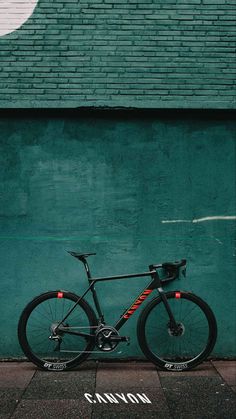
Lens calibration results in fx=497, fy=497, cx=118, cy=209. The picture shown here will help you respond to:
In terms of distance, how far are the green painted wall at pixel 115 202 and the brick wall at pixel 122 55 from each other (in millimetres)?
258

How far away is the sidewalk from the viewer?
14.1 ft

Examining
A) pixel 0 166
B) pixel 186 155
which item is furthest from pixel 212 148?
pixel 0 166

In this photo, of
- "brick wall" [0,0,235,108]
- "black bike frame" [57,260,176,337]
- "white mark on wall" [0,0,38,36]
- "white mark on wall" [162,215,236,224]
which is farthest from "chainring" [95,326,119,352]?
"white mark on wall" [0,0,38,36]

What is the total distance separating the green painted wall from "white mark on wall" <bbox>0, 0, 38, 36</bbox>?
1.24m

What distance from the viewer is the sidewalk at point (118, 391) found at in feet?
14.1

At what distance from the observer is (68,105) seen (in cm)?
581

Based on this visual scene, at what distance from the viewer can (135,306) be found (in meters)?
5.49

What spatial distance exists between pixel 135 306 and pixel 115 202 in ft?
4.06

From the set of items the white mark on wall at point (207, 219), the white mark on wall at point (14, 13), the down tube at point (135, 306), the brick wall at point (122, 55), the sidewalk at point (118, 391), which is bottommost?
the sidewalk at point (118, 391)

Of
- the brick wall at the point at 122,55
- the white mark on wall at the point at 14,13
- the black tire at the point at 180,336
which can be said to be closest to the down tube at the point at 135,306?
the black tire at the point at 180,336

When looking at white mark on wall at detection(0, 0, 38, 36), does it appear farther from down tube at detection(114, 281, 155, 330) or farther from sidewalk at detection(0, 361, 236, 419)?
sidewalk at detection(0, 361, 236, 419)

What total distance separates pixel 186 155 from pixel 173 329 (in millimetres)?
2023

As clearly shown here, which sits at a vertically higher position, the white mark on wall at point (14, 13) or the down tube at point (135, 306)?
the white mark on wall at point (14, 13)

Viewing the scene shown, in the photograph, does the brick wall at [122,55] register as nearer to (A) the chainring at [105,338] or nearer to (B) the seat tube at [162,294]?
(B) the seat tube at [162,294]
